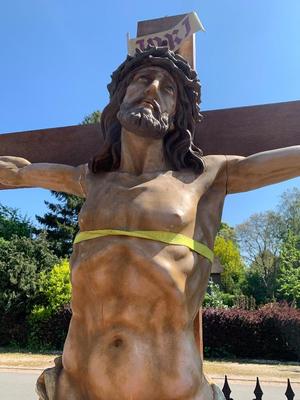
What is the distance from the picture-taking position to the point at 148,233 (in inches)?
66.2

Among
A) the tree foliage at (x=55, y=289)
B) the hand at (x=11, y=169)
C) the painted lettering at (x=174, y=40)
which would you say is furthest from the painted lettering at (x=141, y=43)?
the tree foliage at (x=55, y=289)

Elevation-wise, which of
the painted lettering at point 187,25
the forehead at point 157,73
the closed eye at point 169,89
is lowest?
the closed eye at point 169,89

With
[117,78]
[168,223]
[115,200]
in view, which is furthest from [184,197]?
[117,78]

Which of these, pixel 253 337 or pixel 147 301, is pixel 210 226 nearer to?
pixel 147 301

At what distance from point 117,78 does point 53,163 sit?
54 cm

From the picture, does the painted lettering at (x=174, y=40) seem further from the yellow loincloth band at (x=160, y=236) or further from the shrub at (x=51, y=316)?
the shrub at (x=51, y=316)

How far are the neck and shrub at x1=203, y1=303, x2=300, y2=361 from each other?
13116 mm

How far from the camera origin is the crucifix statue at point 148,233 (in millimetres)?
1586

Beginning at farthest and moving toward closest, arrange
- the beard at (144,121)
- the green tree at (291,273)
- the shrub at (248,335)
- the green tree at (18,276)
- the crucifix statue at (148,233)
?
1. the green tree at (291,273)
2. the green tree at (18,276)
3. the shrub at (248,335)
4. the beard at (144,121)
5. the crucifix statue at (148,233)

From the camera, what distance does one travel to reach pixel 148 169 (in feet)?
6.31

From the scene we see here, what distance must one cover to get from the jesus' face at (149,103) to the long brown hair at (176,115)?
0.11ft

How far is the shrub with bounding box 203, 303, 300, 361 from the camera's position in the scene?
46.5 ft

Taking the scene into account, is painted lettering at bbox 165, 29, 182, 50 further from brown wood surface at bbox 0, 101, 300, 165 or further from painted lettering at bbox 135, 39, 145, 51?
brown wood surface at bbox 0, 101, 300, 165

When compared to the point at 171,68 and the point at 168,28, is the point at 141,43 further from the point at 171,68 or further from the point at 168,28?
the point at 171,68
